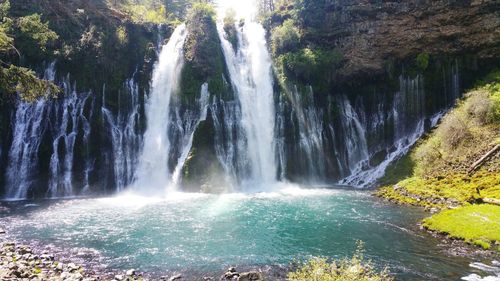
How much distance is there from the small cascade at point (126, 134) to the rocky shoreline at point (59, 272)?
20.6 meters

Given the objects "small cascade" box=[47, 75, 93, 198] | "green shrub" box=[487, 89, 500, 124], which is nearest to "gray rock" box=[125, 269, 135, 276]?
"small cascade" box=[47, 75, 93, 198]

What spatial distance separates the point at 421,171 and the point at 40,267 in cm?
3057

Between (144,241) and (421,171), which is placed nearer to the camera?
(144,241)

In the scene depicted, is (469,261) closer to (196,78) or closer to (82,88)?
(196,78)

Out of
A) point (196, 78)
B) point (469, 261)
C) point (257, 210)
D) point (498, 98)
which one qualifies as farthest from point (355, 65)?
point (469, 261)

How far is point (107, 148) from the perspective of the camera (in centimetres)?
3819

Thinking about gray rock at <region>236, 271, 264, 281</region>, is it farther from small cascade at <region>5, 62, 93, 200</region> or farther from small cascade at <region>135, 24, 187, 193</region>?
small cascade at <region>5, 62, 93, 200</region>

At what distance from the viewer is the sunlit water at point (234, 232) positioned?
659 inches

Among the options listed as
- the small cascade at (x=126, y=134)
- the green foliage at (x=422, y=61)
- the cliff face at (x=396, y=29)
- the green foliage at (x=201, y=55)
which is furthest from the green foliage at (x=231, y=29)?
the green foliage at (x=422, y=61)

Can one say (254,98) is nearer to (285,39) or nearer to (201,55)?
(201,55)

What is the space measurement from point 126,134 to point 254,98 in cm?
1505

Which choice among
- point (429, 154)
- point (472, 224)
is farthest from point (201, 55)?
point (472, 224)

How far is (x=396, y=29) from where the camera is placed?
46062 millimetres

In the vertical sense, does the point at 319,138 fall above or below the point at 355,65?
below
